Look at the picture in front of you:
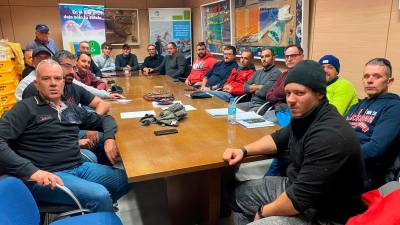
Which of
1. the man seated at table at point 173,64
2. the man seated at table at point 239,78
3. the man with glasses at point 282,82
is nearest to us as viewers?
the man with glasses at point 282,82

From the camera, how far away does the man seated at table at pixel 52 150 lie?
1563 mm

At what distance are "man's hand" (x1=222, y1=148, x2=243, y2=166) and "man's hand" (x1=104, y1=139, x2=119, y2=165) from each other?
0.73 metres

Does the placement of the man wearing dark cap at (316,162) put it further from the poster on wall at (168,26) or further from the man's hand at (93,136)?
the poster on wall at (168,26)

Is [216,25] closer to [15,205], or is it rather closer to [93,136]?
[93,136]

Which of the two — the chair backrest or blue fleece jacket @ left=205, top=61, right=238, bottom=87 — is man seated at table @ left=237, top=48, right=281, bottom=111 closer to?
blue fleece jacket @ left=205, top=61, right=238, bottom=87

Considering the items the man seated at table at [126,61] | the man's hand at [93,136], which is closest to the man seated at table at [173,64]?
the man seated at table at [126,61]

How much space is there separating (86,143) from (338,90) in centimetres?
218

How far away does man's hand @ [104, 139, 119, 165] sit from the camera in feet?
6.13

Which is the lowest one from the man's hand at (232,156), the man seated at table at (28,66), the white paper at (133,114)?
the man's hand at (232,156)

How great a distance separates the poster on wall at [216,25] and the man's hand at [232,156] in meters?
4.44

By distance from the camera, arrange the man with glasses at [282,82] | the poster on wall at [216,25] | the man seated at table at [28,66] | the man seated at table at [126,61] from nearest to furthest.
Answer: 1. the man with glasses at [282,82]
2. the man seated at table at [28,66]
3. the poster on wall at [216,25]
4. the man seated at table at [126,61]

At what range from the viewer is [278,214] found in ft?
4.49

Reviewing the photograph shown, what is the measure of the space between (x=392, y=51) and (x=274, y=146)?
1902 millimetres

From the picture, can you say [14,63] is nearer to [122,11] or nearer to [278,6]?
[122,11]
